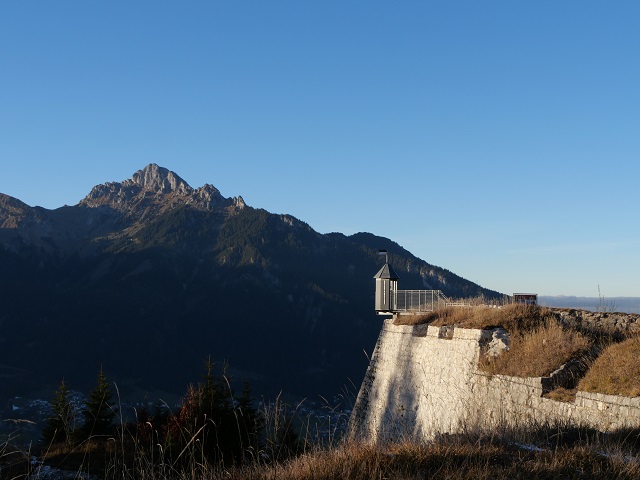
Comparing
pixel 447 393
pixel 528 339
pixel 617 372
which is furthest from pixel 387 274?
pixel 617 372

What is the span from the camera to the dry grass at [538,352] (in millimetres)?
15414

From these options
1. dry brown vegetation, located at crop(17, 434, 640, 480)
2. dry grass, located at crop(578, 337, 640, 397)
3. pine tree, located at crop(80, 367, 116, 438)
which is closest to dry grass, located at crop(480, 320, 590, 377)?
dry grass, located at crop(578, 337, 640, 397)

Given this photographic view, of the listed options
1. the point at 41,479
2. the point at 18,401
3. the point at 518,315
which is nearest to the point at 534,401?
the point at 518,315

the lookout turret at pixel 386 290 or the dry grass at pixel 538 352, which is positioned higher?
the lookout turret at pixel 386 290

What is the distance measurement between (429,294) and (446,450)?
66.1ft

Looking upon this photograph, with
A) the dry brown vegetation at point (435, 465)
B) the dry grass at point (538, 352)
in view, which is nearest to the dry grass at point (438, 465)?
the dry brown vegetation at point (435, 465)

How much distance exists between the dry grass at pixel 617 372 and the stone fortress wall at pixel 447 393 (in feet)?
1.03

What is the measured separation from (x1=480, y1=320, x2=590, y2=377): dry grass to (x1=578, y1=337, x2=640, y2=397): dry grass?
1069 millimetres

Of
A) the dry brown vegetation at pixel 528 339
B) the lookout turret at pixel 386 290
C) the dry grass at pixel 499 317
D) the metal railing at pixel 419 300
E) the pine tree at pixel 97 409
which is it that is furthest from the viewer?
the lookout turret at pixel 386 290

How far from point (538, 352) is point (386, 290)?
39.3ft

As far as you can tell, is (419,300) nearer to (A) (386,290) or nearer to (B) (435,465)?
(A) (386,290)

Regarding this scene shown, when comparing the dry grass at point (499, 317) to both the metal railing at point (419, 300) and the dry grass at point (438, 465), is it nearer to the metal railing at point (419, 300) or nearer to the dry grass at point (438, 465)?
the metal railing at point (419, 300)

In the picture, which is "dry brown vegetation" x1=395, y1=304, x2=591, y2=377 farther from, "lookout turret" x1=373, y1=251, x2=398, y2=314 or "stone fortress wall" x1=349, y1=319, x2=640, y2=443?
"lookout turret" x1=373, y1=251, x2=398, y2=314

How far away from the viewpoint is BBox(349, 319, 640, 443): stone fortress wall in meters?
12.1
